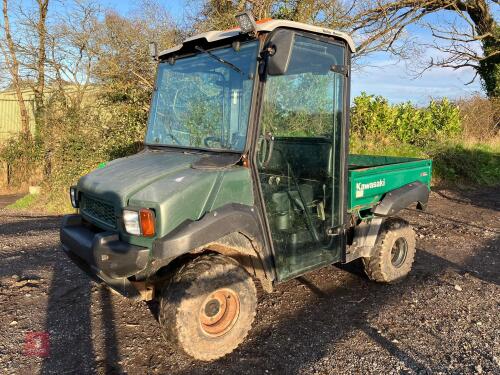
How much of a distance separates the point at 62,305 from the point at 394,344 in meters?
3.07

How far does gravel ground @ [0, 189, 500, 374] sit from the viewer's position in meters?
3.14

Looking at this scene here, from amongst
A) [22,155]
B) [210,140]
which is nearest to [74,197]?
[210,140]

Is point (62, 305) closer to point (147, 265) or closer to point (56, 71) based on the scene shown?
point (147, 265)

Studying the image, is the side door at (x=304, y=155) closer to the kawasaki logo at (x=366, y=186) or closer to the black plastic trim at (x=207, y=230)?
the black plastic trim at (x=207, y=230)

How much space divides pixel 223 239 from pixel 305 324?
1.25m

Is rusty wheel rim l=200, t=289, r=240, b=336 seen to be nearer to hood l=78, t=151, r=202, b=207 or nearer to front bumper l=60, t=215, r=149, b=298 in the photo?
front bumper l=60, t=215, r=149, b=298

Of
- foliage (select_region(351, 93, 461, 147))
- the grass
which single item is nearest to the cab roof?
the grass

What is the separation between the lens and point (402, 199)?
4.41 m

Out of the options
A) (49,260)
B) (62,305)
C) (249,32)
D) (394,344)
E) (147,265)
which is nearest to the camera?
(147,265)

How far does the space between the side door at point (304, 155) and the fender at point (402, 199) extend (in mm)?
687

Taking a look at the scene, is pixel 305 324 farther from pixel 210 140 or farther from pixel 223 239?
pixel 210 140

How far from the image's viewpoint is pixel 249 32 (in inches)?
121

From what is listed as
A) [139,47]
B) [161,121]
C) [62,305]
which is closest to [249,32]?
[161,121]

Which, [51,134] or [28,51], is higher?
[28,51]
